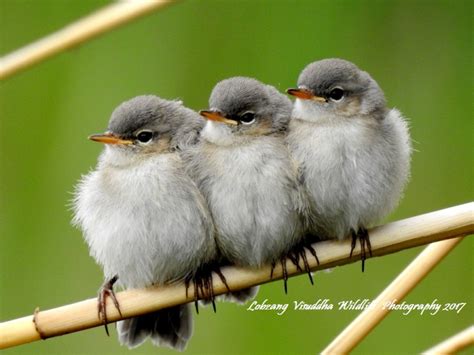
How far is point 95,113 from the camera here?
17.7 ft

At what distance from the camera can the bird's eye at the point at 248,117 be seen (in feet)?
13.8

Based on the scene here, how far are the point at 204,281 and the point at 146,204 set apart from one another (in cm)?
34

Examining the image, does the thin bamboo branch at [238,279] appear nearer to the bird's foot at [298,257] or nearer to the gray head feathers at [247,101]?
the bird's foot at [298,257]

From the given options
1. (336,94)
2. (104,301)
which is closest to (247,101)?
(336,94)

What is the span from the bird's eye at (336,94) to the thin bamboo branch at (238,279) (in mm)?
524

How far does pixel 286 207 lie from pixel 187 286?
0.45m

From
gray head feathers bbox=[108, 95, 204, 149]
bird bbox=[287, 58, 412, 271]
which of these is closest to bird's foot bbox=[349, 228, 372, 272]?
bird bbox=[287, 58, 412, 271]

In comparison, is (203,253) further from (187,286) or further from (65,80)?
(65,80)

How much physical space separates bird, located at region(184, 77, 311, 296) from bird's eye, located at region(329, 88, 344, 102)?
0.25 m

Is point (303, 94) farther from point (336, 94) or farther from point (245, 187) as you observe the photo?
point (245, 187)

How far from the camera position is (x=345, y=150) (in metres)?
4.09

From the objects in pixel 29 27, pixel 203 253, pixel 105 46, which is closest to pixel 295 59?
pixel 105 46

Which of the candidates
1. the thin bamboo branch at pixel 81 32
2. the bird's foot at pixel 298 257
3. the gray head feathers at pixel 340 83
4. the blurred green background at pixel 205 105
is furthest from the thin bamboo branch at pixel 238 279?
the blurred green background at pixel 205 105

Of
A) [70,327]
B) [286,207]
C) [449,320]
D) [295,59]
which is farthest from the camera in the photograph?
[295,59]
